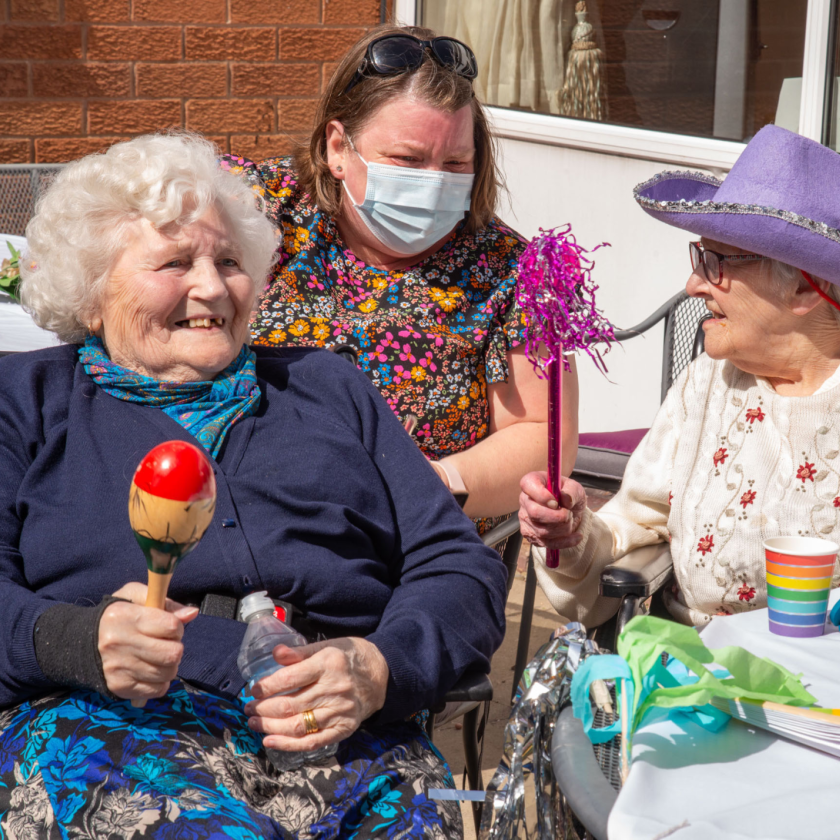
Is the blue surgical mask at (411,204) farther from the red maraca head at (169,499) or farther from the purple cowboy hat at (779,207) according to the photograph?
the red maraca head at (169,499)

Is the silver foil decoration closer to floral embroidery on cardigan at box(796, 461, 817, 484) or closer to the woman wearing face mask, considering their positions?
floral embroidery on cardigan at box(796, 461, 817, 484)

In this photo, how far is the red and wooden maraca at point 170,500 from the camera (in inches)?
58.5

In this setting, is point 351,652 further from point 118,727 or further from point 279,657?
point 118,727

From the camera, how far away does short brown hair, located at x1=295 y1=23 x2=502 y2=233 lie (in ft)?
9.41

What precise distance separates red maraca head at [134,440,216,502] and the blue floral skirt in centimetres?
50

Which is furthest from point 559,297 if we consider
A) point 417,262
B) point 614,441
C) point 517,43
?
point 517,43

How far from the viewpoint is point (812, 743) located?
A: 1.30 meters

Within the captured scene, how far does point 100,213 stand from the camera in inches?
87.7

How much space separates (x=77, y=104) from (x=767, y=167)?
4560 mm

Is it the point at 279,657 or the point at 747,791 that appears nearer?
the point at 747,791

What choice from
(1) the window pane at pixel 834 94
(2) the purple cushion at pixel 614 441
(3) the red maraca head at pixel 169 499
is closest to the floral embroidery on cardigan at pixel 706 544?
(3) the red maraca head at pixel 169 499

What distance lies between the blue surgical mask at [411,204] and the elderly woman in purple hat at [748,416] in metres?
0.69

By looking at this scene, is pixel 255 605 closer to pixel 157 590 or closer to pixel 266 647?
pixel 266 647

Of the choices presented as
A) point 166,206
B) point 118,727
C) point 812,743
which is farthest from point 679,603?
point 166,206
